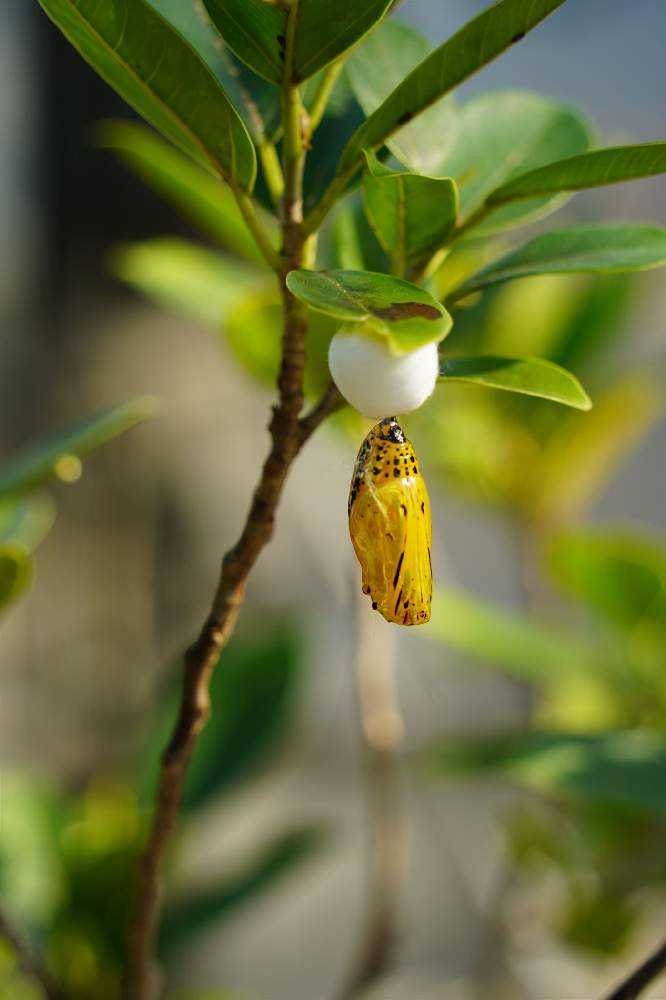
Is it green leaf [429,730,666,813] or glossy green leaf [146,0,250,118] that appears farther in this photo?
green leaf [429,730,666,813]

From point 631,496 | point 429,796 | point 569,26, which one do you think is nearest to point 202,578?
point 429,796

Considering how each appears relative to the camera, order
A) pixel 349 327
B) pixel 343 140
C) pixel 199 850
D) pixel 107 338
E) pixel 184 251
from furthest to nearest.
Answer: pixel 107 338 < pixel 199 850 < pixel 184 251 < pixel 343 140 < pixel 349 327

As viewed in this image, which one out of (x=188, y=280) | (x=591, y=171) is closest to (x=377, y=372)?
(x=591, y=171)

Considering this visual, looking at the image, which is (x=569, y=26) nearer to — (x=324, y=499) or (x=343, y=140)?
(x=324, y=499)

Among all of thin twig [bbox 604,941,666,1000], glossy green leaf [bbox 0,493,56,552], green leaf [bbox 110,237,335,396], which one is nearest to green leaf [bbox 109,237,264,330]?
green leaf [bbox 110,237,335,396]

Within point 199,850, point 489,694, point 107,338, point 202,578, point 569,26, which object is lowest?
point 199,850

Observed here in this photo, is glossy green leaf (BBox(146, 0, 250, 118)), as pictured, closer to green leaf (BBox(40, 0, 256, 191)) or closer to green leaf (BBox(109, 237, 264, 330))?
green leaf (BBox(40, 0, 256, 191))

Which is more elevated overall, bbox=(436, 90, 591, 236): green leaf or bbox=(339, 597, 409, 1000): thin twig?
bbox=(436, 90, 591, 236): green leaf
